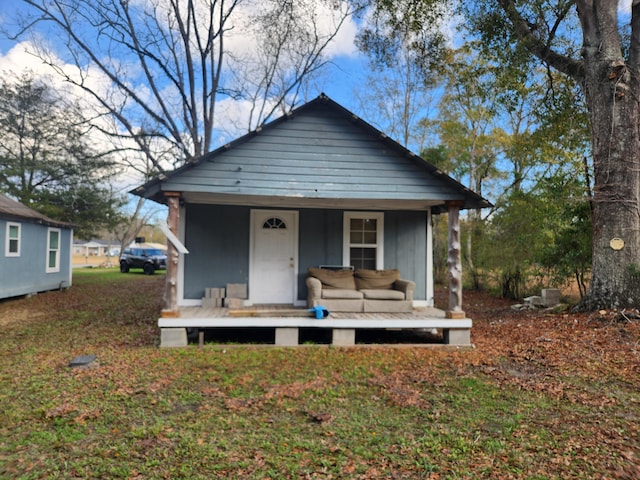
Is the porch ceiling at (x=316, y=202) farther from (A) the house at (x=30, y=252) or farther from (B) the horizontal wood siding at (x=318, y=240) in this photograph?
(A) the house at (x=30, y=252)

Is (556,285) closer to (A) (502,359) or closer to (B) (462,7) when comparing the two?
(A) (502,359)

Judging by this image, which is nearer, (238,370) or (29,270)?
(238,370)

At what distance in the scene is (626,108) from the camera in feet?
24.3

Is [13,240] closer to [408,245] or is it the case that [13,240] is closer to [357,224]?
[357,224]

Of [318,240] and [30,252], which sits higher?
[318,240]

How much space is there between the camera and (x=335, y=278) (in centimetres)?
769

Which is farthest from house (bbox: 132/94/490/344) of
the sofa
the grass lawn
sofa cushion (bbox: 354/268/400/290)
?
the grass lawn

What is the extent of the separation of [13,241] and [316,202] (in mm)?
9815

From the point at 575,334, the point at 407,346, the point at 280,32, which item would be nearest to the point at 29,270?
the point at 407,346

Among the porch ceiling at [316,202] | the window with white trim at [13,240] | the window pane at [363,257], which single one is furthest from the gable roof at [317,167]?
the window with white trim at [13,240]

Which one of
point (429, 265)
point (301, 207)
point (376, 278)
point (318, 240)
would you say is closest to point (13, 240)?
point (301, 207)

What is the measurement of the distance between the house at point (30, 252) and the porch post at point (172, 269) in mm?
7593

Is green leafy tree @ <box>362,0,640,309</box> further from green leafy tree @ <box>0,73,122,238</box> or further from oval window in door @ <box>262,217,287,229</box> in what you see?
green leafy tree @ <box>0,73,122,238</box>

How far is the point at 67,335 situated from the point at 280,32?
14989mm
